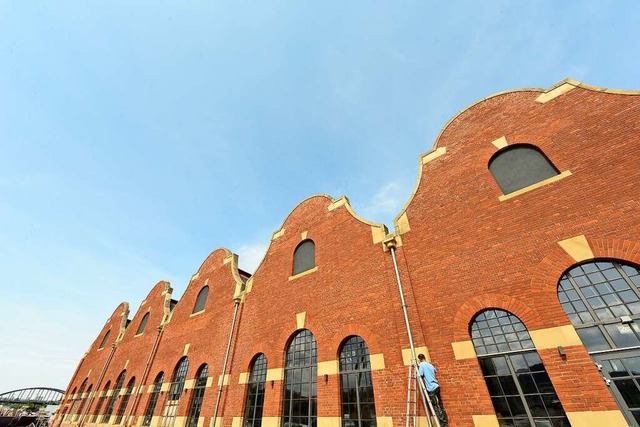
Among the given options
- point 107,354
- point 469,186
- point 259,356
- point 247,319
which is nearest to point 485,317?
point 469,186

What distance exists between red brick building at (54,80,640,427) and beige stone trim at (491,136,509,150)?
35mm

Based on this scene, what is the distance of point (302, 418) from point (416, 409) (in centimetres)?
439

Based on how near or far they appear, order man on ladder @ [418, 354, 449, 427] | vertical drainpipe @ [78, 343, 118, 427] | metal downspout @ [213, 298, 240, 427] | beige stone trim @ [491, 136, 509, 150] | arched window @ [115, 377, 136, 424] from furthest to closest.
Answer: vertical drainpipe @ [78, 343, 118, 427] → arched window @ [115, 377, 136, 424] → metal downspout @ [213, 298, 240, 427] → beige stone trim @ [491, 136, 509, 150] → man on ladder @ [418, 354, 449, 427]

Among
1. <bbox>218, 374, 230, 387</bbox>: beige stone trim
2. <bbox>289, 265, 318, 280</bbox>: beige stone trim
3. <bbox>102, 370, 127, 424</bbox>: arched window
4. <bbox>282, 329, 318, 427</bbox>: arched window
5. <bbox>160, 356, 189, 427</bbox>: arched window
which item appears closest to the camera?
<bbox>282, 329, 318, 427</bbox>: arched window

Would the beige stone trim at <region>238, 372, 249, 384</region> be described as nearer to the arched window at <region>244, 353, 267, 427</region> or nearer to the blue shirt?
the arched window at <region>244, 353, 267, 427</region>

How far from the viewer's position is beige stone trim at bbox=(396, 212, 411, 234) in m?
9.77

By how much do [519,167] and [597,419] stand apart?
6.26 meters

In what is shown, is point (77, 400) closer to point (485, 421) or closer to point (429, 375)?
point (429, 375)

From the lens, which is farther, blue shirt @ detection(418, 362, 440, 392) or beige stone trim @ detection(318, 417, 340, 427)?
beige stone trim @ detection(318, 417, 340, 427)

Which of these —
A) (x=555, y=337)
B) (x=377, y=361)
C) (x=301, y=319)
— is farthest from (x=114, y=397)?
(x=555, y=337)

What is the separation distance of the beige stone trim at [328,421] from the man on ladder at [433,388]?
319 cm

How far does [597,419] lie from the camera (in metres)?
5.30

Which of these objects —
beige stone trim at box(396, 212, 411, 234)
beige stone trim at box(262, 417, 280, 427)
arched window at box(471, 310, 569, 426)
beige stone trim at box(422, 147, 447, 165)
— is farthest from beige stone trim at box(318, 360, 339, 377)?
beige stone trim at box(422, 147, 447, 165)

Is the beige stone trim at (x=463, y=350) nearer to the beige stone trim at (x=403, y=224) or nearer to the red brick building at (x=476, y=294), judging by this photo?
the red brick building at (x=476, y=294)
